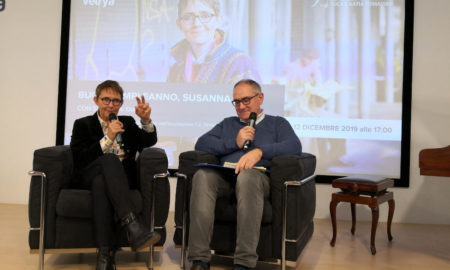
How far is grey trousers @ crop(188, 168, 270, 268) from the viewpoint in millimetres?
2545

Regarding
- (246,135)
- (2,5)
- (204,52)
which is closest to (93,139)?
(246,135)

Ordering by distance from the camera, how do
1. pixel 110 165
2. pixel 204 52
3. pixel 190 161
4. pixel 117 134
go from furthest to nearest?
pixel 204 52 < pixel 190 161 < pixel 117 134 < pixel 110 165

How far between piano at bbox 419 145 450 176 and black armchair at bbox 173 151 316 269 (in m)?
0.79

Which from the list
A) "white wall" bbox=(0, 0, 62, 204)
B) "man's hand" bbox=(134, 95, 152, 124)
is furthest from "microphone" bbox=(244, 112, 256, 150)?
"white wall" bbox=(0, 0, 62, 204)

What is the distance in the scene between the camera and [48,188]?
269cm

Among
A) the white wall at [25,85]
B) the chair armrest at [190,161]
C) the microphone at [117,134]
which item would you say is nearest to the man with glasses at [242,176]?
the chair armrest at [190,161]

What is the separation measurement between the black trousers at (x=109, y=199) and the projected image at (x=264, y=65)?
215 cm

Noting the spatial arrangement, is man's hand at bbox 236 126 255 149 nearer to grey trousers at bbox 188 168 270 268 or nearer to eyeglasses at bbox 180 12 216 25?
grey trousers at bbox 188 168 270 268

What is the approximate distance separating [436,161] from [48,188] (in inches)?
93.4

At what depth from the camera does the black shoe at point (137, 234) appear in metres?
2.52

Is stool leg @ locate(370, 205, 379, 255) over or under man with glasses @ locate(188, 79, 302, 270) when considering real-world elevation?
under

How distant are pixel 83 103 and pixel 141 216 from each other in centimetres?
247

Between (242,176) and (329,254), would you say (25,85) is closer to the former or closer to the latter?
(242,176)

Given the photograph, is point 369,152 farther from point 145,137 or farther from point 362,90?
point 145,137
